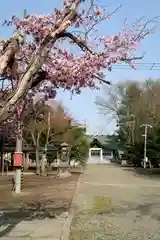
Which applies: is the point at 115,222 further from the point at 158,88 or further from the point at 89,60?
the point at 158,88

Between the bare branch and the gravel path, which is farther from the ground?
the bare branch

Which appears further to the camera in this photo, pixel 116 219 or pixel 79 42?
pixel 116 219

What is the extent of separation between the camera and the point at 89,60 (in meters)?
9.24

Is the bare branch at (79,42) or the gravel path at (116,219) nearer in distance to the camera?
the bare branch at (79,42)

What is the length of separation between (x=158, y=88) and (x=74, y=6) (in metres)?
80.8

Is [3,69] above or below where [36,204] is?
above

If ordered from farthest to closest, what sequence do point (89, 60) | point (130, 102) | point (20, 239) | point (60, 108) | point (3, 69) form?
point (130, 102), point (60, 108), point (20, 239), point (89, 60), point (3, 69)

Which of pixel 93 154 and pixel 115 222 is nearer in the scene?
pixel 115 222

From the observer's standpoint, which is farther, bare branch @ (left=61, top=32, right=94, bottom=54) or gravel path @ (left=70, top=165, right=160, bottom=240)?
gravel path @ (left=70, top=165, right=160, bottom=240)

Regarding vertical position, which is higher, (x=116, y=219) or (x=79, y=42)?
(x=79, y=42)

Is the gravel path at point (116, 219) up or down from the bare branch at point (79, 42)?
down

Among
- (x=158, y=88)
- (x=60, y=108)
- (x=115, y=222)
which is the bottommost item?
(x=115, y=222)

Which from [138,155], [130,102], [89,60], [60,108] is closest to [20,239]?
[89,60]

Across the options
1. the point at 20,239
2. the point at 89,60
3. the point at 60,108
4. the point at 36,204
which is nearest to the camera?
the point at 89,60
